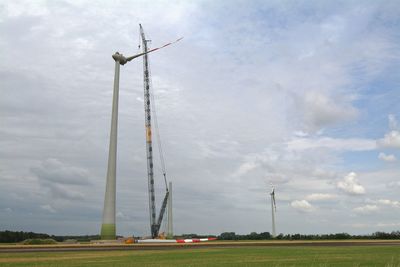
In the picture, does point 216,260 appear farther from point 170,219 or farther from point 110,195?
point 170,219

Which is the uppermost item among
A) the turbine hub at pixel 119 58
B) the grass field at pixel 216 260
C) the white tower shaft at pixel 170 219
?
the turbine hub at pixel 119 58

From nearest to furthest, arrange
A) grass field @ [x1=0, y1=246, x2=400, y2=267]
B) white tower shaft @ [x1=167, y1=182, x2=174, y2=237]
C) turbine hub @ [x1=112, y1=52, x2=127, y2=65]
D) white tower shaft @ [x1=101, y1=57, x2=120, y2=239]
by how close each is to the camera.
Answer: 1. grass field @ [x1=0, y1=246, x2=400, y2=267]
2. white tower shaft @ [x1=101, y1=57, x2=120, y2=239]
3. turbine hub @ [x1=112, y1=52, x2=127, y2=65]
4. white tower shaft @ [x1=167, y1=182, x2=174, y2=237]

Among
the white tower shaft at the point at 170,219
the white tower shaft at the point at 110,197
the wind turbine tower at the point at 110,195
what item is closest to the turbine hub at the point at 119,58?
the wind turbine tower at the point at 110,195

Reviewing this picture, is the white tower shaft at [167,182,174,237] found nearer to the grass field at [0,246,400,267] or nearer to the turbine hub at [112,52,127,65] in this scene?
the turbine hub at [112,52,127,65]

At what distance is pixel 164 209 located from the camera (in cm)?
17825

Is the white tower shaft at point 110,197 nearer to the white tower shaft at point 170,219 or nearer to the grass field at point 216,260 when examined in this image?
the white tower shaft at point 170,219

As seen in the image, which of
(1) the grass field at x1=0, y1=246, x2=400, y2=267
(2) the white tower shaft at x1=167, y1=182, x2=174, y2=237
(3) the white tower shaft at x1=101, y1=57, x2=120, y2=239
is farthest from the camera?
(2) the white tower shaft at x1=167, y1=182, x2=174, y2=237

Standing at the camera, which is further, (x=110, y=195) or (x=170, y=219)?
(x=170, y=219)

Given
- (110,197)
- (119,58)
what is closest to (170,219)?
(110,197)

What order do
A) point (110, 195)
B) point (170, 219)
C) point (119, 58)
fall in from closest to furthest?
point (110, 195), point (119, 58), point (170, 219)

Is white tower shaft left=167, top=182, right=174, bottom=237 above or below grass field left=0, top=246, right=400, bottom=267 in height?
above

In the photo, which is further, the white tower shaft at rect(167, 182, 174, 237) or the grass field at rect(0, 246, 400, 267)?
the white tower shaft at rect(167, 182, 174, 237)

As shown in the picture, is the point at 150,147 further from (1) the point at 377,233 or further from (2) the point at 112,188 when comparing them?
(1) the point at 377,233

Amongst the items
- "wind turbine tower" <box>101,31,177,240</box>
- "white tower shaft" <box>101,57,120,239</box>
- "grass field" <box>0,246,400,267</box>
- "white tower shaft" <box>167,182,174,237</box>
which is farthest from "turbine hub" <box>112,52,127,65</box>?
"grass field" <box>0,246,400,267</box>
